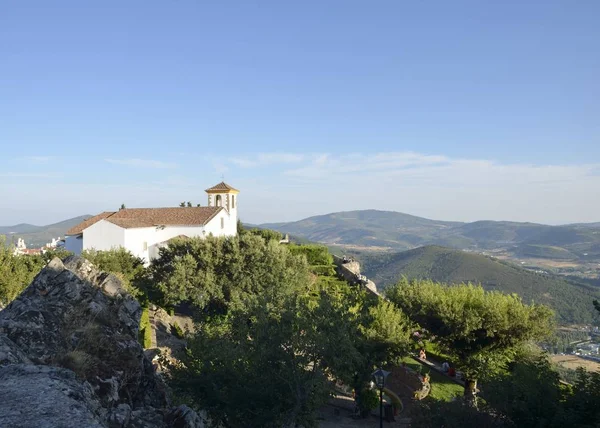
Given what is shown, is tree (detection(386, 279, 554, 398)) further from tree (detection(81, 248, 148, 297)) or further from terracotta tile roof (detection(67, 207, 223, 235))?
terracotta tile roof (detection(67, 207, 223, 235))

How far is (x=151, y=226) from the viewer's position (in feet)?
179

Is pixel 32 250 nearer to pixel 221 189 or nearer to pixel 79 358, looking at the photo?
pixel 221 189

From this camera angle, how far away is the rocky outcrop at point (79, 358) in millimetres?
8203

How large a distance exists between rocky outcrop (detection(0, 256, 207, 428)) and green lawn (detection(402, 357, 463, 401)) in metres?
19.5

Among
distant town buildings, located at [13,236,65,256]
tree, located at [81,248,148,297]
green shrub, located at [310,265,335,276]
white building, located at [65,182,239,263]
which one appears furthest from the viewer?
green shrub, located at [310,265,335,276]

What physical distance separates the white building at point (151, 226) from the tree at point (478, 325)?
32831 millimetres

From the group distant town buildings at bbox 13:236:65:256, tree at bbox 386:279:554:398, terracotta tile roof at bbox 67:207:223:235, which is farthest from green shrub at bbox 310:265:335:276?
distant town buildings at bbox 13:236:65:256

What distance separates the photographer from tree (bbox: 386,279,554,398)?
2773cm

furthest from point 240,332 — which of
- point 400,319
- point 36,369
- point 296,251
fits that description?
point 296,251

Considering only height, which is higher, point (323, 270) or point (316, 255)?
point (316, 255)

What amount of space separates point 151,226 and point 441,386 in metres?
39.7

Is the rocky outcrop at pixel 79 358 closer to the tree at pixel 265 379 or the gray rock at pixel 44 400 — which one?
the gray rock at pixel 44 400

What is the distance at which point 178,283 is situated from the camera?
37531 millimetres

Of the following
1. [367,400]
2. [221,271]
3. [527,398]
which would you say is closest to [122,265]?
[221,271]
